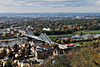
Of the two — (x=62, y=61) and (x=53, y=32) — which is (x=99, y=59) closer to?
(x=62, y=61)

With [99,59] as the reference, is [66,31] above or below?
below

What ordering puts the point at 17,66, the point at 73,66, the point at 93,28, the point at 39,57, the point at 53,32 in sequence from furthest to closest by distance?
the point at 93,28, the point at 53,32, the point at 39,57, the point at 17,66, the point at 73,66

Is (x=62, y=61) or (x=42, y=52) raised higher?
(x=62, y=61)

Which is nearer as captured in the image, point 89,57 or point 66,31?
point 89,57

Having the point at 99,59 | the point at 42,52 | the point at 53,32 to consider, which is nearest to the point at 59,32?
the point at 53,32

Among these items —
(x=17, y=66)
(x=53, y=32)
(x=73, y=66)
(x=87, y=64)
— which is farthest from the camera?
(x=53, y=32)

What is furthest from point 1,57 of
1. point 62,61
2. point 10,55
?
point 62,61

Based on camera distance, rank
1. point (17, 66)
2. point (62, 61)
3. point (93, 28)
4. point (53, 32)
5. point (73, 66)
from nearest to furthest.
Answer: point (73, 66) < point (62, 61) < point (17, 66) < point (53, 32) < point (93, 28)

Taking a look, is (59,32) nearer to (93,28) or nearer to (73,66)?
(93,28)

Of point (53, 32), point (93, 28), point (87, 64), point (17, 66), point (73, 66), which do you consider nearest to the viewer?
point (87, 64)
